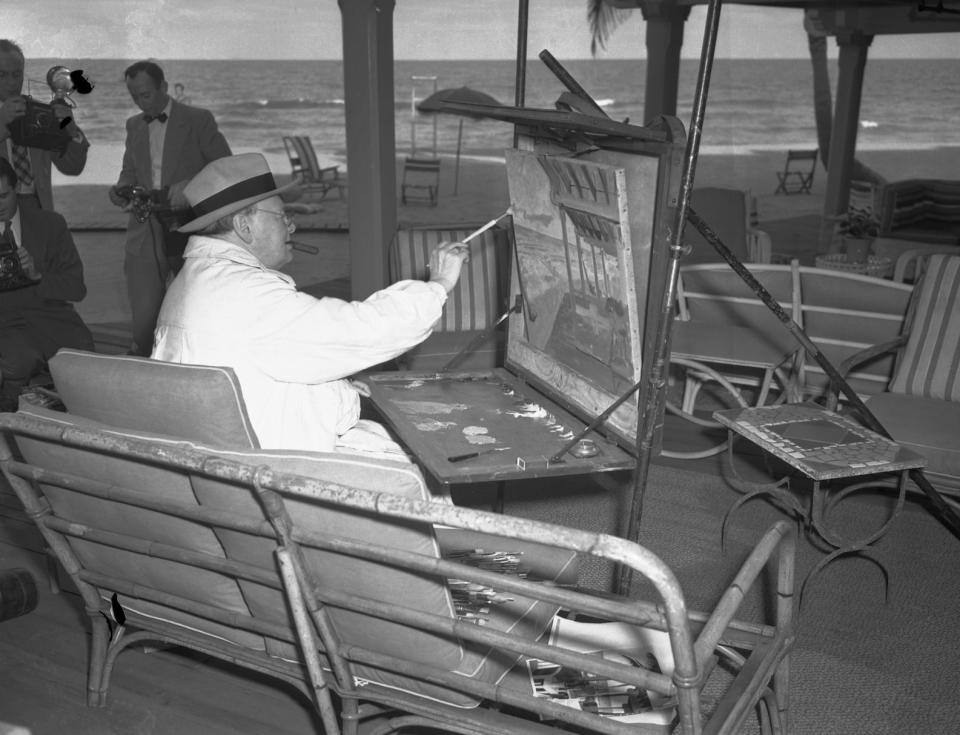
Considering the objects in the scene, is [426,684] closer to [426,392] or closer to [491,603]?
[491,603]

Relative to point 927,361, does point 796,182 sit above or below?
below

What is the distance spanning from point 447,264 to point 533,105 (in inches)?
868

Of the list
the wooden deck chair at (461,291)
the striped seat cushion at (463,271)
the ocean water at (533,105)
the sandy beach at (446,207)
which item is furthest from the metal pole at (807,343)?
the ocean water at (533,105)

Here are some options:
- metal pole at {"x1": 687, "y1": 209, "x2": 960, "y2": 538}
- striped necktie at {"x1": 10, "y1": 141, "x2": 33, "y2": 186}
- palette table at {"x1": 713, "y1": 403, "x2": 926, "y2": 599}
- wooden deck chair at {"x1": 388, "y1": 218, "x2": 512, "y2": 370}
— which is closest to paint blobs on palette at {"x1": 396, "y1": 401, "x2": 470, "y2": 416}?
metal pole at {"x1": 687, "y1": 209, "x2": 960, "y2": 538}

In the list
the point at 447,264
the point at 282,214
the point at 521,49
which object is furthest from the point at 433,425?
the point at 521,49

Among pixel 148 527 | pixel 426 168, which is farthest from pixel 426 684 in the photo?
pixel 426 168

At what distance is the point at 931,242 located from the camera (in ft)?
28.9

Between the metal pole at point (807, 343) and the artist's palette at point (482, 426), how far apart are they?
1.68ft

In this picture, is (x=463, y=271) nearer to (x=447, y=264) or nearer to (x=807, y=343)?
(x=447, y=264)

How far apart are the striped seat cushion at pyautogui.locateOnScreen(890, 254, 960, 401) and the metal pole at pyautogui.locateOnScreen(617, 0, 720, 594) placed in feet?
5.97

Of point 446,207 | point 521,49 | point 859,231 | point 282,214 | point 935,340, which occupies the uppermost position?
point 521,49

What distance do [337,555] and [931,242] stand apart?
27.3 ft

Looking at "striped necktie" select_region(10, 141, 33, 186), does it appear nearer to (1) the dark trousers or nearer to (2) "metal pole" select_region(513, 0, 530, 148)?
(1) the dark trousers

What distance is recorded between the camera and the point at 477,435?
2506 millimetres
